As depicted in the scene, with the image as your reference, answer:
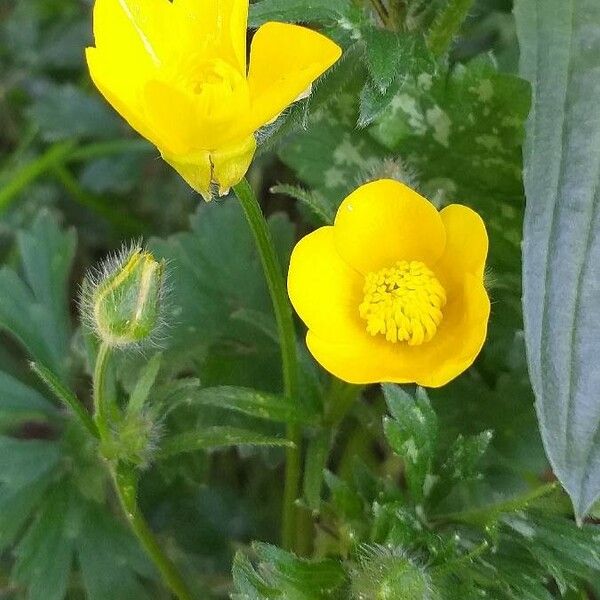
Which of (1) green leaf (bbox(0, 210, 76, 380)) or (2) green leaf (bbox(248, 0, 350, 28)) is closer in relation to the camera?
(2) green leaf (bbox(248, 0, 350, 28))

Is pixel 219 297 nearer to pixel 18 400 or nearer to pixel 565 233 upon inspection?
pixel 18 400

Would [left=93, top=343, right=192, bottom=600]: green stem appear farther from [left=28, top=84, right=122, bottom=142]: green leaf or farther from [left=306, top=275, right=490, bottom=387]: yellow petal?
[left=28, top=84, right=122, bottom=142]: green leaf

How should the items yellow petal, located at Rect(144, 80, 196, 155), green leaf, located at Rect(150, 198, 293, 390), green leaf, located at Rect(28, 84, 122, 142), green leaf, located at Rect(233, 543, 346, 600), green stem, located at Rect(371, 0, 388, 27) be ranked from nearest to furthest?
yellow petal, located at Rect(144, 80, 196, 155) → green leaf, located at Rect(233, 543, 346, 600) → green stem, located at Rect(371, 0, 388, 27) → green leaf, located at Rect(150, 198, 293, 390) → green leaf, located at Rect(28, 84, 122, 142)

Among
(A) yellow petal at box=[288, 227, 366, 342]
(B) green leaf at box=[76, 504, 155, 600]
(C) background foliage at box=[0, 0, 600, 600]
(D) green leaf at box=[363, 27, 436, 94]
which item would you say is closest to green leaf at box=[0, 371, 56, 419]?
(C) background foliage at box=[0, 0, 600, 600]

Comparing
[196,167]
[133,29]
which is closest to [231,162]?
[196,167]

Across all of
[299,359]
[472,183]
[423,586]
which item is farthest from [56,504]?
[472,183]

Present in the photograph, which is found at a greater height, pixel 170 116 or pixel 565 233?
pixel 170 116

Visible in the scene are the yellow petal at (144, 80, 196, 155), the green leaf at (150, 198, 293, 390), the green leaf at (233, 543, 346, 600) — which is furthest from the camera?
the green leaf at (150, 198, 293, 390)
